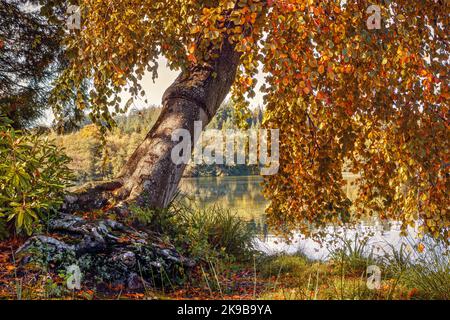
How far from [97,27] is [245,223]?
10.1ft

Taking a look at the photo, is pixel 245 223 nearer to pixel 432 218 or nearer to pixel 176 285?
pixel 176 285

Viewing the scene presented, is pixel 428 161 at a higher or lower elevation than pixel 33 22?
lower

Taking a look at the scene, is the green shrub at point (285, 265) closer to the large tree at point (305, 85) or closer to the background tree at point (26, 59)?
the large tree at point (305, 85)

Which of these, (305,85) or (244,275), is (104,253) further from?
(305,85)

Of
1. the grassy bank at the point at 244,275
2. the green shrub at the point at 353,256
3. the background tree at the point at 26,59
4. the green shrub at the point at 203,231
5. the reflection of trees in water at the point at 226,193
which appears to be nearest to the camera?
the grassy bank at the point at 244,275

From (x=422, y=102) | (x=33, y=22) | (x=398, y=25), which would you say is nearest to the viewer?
(x=398, y=25)

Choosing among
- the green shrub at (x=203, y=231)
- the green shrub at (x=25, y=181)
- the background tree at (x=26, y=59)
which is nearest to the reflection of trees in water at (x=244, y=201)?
the green shrub at (x=203, y=231)

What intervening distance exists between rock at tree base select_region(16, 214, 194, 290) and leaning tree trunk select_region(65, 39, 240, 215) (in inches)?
15.9

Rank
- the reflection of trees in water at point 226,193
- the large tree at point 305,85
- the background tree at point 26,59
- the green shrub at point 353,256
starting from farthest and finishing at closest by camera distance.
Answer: the reflection of trees in water at point 226,193 < the background tree at point 26,59 < the green shrub at point 353,256 < the large tree at point 305,85

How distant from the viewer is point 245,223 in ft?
19.0

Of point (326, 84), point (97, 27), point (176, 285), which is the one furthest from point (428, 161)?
point (97, 27)

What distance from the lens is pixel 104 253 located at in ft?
10.8

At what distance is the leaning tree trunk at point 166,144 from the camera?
3.96 metres

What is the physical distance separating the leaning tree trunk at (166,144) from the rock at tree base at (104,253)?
0.40 metres
